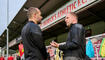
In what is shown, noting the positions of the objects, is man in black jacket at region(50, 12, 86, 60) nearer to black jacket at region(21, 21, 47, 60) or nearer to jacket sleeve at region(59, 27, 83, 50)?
jacket sleeve at region(59, 27, 83, 50)

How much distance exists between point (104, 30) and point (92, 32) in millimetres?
850

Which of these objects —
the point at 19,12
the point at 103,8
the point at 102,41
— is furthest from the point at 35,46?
the point at 19,12

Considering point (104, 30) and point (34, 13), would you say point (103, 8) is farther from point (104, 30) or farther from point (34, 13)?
point (34, 13)

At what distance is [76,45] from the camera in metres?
2.11

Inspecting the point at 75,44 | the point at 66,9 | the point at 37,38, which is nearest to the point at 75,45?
the point at 75,44

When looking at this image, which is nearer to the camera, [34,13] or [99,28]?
[34,13]

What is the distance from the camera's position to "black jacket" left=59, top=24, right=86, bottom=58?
6.94ft

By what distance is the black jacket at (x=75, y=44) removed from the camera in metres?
2.12

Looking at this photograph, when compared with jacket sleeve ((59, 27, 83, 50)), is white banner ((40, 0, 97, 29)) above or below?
above

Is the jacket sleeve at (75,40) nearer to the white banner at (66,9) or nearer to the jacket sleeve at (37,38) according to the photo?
the jacket sleeve at (37,38)

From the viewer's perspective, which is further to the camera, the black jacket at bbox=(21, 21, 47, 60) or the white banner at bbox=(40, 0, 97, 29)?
the white banner at bbox=(40, 0, 97, 29)

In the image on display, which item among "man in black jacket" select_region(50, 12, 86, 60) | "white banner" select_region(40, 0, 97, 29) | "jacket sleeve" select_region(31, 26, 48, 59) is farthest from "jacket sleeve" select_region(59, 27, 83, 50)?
"white banner" select_region(40, 0, 97, 29)

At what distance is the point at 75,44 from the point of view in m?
2.10

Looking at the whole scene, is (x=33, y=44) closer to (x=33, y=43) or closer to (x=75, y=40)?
(x=33, y=43)
